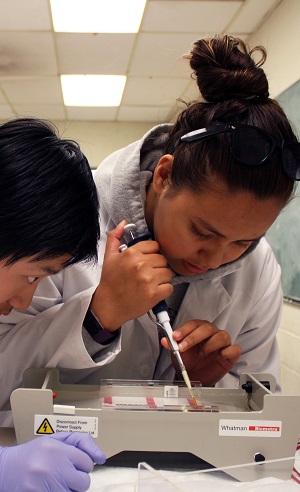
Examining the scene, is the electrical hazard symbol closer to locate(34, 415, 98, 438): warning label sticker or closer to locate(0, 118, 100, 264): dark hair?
locate(34, 415, 98, 438): warning label sticker

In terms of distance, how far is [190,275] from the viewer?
43.3 inches

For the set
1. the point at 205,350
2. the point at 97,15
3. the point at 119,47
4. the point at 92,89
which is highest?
the point at 97,15

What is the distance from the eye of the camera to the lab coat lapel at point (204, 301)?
1128 mm

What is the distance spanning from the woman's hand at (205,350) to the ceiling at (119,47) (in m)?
1.54

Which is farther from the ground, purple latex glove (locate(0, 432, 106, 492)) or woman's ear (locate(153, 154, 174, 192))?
woman's ear (locate(153, 154, 174, 192))

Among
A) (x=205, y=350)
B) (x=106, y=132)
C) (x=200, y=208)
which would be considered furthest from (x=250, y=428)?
(x=106, y=132)

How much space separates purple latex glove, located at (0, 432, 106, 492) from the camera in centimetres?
63

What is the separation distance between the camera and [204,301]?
1143mm

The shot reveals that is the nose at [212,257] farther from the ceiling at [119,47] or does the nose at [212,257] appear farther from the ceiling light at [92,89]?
the ceiling light at [92,89]

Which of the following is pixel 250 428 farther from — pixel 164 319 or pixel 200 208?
pixel 200 208

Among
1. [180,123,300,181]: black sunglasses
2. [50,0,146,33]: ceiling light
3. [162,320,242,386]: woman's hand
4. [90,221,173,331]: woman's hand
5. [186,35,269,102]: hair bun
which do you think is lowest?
[162,320,242,386]: woman's hand

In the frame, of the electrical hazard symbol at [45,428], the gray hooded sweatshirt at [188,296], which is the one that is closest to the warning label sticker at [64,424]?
the electrical hazard symbol at [45,428]

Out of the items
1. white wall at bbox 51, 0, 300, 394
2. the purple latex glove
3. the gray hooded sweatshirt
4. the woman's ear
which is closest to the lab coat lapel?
the gray hooded sweatshirt

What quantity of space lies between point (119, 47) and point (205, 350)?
310cm
